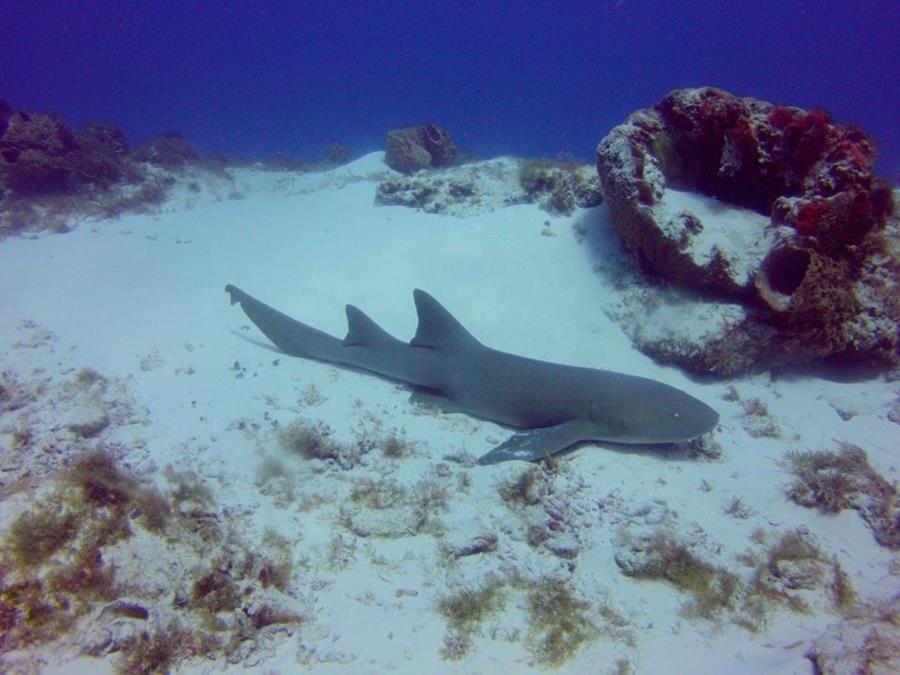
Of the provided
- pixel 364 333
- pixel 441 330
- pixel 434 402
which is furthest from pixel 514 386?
pixel 364 333

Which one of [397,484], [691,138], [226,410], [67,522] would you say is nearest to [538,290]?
[691,138]

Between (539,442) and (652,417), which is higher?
(652,417)

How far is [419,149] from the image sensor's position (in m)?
15.2

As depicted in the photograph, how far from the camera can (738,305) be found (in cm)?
655

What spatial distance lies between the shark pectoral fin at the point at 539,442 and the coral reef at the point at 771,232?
243 cm

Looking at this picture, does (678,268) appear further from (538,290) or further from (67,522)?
(67,522)

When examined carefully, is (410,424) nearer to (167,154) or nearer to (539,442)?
(539,442)

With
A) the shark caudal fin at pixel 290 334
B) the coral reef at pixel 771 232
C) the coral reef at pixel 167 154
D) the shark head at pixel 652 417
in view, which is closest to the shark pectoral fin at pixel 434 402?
the shark caudal fin at pixel 290 334

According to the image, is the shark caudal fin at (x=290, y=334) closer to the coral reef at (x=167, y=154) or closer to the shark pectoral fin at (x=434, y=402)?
the shark pectoral fin at (x=434, y=402)

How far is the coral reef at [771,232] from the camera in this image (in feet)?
20.1

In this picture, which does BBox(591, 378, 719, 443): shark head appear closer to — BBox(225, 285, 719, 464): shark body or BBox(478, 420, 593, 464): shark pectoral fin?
BBox(225, 285, 719, 464): shark body

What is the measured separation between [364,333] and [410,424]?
1.49m

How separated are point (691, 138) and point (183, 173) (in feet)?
46.8

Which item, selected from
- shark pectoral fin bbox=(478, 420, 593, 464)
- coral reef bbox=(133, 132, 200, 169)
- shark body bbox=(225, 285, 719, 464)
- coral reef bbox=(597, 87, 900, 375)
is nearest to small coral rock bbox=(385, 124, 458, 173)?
coral reef bbox=(133, 132, 200, 169)
